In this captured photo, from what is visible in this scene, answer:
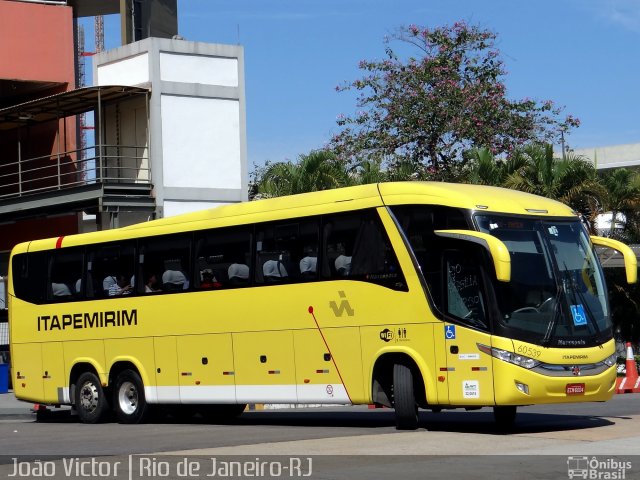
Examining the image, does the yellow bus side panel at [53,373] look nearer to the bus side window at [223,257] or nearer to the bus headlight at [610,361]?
the bus side window at [223,257]

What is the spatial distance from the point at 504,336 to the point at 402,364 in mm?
1845

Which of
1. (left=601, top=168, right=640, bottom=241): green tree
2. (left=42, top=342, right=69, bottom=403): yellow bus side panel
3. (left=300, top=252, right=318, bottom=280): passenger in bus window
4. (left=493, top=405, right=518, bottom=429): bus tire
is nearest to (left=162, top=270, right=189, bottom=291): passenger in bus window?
(left=300, top=252, right=318, bottom=280): passenger in bus window

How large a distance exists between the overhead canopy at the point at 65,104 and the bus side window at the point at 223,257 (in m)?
A: 11.5

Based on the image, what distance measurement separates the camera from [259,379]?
64.3 feet

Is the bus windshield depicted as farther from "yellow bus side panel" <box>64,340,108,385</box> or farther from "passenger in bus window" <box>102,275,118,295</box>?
"yellow bus side panel" <box>64,340,108,385</box>

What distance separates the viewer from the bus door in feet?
53.5

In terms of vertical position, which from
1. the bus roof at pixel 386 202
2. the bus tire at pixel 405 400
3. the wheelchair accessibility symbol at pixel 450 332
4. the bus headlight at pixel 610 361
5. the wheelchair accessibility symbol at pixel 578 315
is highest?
the bus roof at pixel 386 202

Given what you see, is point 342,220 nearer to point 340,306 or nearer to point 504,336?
point 340,306

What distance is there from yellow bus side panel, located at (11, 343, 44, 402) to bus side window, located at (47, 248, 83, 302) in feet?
3.95

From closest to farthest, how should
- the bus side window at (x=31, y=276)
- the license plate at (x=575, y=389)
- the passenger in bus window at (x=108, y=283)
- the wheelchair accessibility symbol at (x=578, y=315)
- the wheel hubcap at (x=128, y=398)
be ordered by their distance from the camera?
the license plate at (x=575, y=389), the wheelchair accessibility symbol at (x=578, y=315), the wheel hubcap at (x=128, y=398), the passenger in bus window at (x=108, y=283), the bus side window at (x=31, y=276)

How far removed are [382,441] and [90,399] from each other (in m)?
8.98

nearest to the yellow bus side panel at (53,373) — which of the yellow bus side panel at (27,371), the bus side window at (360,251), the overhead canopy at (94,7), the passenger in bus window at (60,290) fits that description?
the yellow bus side panel at (27,371)

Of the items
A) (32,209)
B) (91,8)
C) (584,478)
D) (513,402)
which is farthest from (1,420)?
(91,8)

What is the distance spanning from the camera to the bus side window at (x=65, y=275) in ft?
74.9
